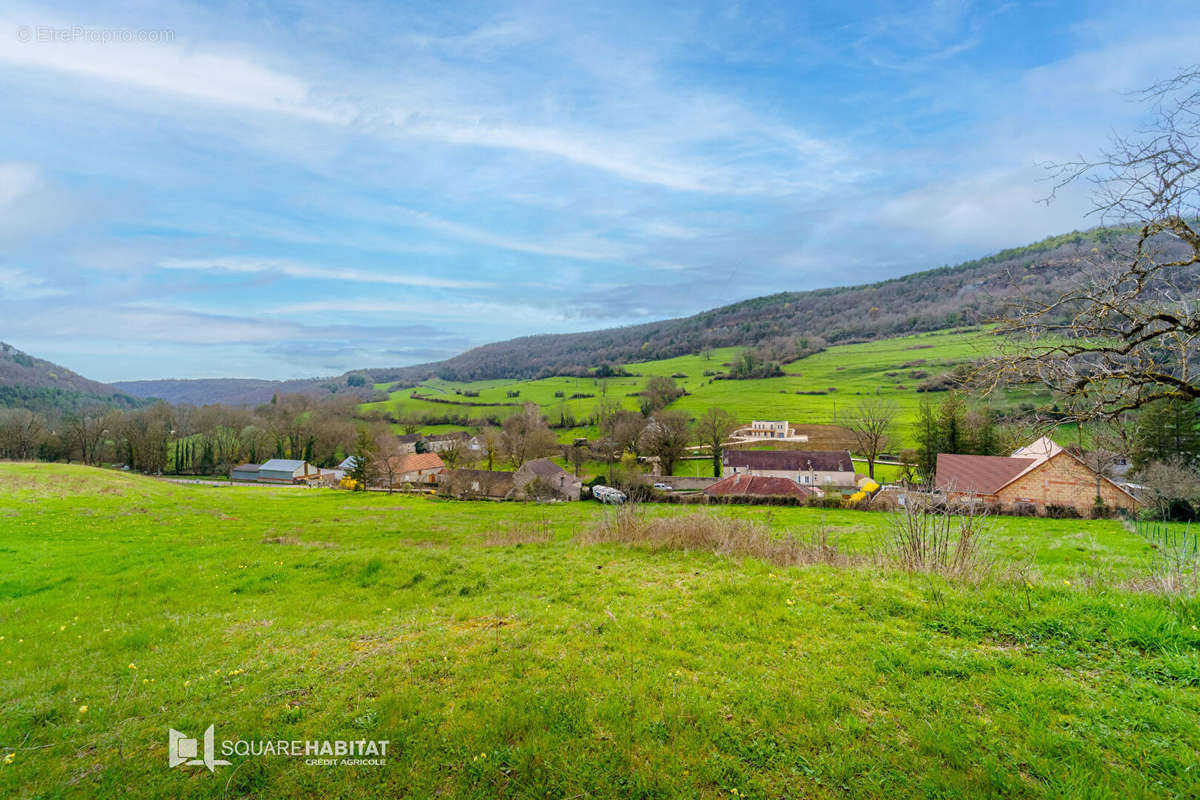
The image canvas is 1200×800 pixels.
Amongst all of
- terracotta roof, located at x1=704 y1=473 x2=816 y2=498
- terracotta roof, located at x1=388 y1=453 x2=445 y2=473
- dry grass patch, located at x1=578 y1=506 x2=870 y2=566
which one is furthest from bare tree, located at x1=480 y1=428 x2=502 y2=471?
dry grass patch, located at x1=578 y1=506 x2=870 y2=566

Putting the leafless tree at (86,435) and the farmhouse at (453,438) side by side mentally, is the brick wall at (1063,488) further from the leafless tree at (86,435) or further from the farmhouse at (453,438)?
the leafless tree at (86,435)

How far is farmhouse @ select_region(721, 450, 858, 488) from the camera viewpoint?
61.2m

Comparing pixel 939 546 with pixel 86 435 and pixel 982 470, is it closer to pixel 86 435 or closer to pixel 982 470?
pixel 982 470

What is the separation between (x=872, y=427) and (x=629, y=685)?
64.6m

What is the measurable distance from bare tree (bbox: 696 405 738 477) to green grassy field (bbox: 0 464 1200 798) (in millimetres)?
57617

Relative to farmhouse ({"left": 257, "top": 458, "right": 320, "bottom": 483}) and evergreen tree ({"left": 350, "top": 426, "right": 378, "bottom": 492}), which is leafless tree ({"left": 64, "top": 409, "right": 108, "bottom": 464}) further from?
evergreen tree ({"left": 350, "top": 426, "right": 378, "bottom": 492})

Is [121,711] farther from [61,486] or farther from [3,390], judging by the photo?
[3,390]

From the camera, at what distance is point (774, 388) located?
3861 inches

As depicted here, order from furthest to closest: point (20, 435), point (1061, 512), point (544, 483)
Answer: point (20, 435), point (544, 483), point (1061, 512)

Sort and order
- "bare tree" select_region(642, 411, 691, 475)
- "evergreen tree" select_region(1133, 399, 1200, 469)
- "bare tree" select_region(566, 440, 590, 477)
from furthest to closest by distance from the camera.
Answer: "bare tree" select_region(566, 440, 590, 477) < "bare tree" select_region(642, 411, 691, 475) < "evergreen tree" select_region(1133, 399, 1200, 469)

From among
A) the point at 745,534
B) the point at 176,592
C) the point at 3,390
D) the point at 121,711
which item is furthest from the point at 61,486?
the point at 3,390

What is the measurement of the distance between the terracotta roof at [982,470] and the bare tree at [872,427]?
14829mm

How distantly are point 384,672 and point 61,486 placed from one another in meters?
40.2

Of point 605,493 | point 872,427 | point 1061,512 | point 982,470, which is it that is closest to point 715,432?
point 872,427
